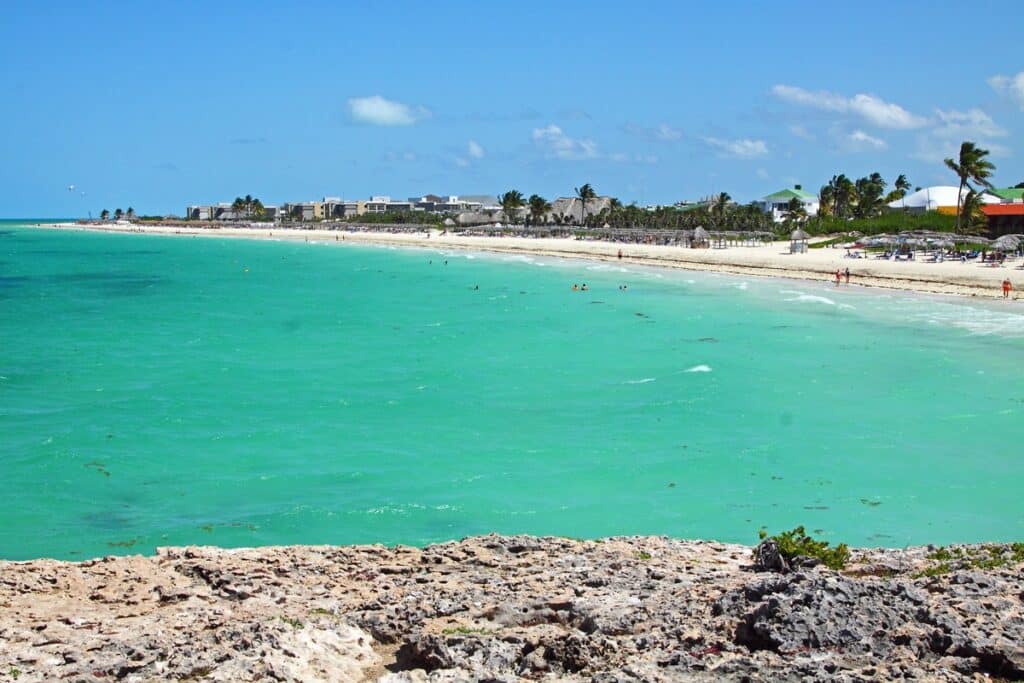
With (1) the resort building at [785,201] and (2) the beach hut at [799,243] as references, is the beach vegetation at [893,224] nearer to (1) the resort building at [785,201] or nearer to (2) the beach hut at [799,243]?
(2) the beach hut at [799,243]

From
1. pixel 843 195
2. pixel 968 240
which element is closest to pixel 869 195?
pixel 843 195

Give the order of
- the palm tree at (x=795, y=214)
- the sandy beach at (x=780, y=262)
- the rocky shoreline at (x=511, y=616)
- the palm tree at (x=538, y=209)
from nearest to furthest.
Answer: the rocky shoreline at (x=511, y=616) < the sandy beach at (x=780, y=262) < the palm tree at (x=795, y=214) < the palm tree at (x=538, y=209)

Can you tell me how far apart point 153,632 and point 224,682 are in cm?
166

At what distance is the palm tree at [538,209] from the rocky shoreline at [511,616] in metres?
126

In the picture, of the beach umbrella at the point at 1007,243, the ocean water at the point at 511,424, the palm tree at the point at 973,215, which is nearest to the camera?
the ocean water at the point at 511,424

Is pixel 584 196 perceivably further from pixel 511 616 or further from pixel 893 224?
pixel 511 616

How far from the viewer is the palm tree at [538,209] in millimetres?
135875

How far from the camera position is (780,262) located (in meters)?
67.2

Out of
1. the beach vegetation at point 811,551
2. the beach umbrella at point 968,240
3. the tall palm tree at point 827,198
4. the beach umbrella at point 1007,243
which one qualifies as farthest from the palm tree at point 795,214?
the beach vegetation at point 811,551

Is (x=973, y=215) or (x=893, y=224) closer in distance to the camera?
(x=973, y=215)

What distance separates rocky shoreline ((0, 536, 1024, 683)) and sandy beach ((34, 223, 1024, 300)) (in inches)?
1621

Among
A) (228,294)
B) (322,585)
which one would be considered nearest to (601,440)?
(322,585)

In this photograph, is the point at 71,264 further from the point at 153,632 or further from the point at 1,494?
the point at 153,632

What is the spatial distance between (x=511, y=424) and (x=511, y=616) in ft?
43.5
